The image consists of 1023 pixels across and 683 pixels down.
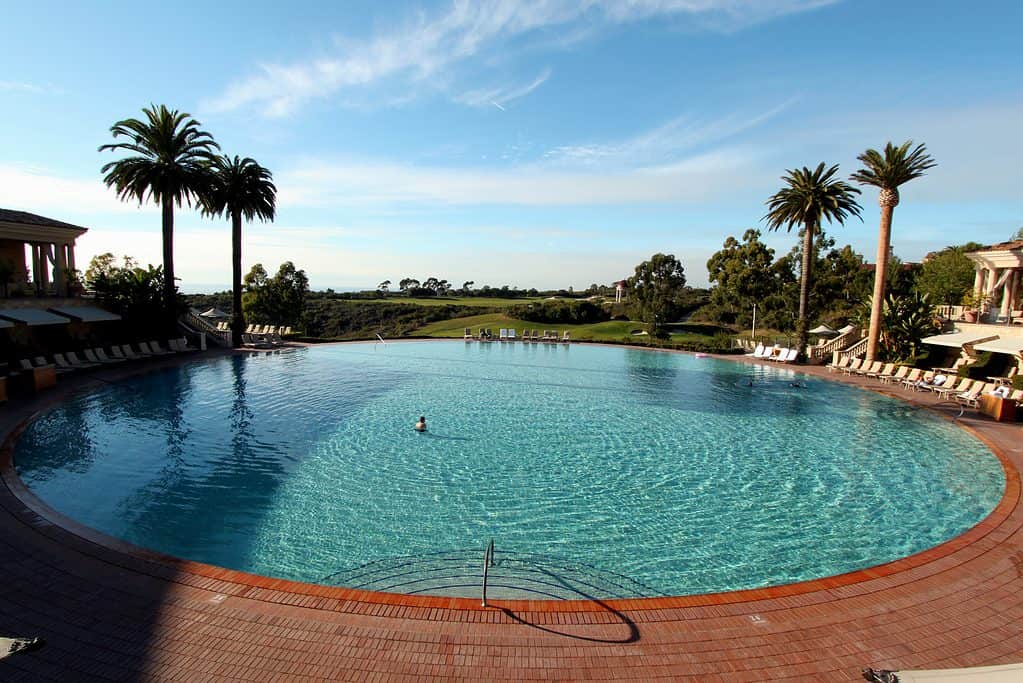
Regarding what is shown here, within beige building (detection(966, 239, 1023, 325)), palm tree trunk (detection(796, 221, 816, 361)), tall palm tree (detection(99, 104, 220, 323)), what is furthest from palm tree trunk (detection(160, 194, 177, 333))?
beige building (detection(966, 239, 1023, 325))

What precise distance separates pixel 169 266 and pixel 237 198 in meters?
5.69

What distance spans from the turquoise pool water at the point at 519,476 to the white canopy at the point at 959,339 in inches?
189

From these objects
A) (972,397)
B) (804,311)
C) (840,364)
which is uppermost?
(804,311)

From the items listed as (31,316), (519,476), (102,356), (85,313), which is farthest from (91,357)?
(519,476)

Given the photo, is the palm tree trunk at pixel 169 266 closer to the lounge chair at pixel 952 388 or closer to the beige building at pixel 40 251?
the beige building at pixel 40 251

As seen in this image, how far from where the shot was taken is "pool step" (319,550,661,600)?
23.4 ft

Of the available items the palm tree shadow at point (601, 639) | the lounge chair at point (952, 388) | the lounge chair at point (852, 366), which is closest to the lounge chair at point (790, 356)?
the lounge chair at point (852, 366)

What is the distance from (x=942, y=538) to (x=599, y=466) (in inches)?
243

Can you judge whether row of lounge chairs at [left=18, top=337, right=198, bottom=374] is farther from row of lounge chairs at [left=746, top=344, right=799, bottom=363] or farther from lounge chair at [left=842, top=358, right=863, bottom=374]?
lounge chair at [left=842, top=358, right=863, bottom=374]

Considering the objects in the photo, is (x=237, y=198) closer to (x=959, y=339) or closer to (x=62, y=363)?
(x=62, y=363)

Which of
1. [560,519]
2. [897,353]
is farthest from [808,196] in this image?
[560,519]

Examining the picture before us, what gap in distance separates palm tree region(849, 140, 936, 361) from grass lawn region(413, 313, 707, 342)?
56.3 feet

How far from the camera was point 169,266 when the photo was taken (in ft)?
96.4

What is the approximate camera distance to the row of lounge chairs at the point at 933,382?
59.3 ft
